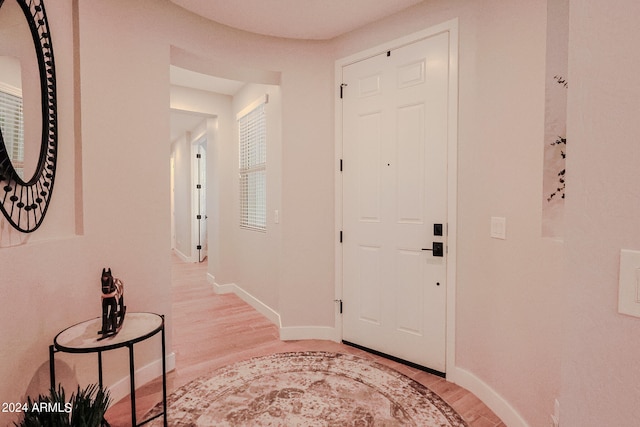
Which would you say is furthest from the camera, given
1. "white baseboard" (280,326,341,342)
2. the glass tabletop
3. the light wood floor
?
"white baseboard" (280,326,341,342)

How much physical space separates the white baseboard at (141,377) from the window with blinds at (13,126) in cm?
139

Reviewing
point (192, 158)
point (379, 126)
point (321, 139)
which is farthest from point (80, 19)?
point (192, 158)

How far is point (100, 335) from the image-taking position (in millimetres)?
1579

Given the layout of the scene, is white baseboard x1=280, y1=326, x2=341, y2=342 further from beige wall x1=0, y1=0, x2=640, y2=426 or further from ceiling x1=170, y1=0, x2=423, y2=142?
ceiling x1=170, y1=0, x2=423, y2=142

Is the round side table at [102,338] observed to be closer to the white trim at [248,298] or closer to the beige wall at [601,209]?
the white trim at [248,298]

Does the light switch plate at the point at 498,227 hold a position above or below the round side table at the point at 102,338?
above

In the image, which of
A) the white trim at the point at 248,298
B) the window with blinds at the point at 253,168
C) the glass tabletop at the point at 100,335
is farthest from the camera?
the window with blinds at the point at 253,168

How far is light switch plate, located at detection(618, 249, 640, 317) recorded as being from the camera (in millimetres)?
621

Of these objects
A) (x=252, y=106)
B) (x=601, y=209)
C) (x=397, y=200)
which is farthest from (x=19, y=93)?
(x=252, y=106)

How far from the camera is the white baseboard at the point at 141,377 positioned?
2102 mm

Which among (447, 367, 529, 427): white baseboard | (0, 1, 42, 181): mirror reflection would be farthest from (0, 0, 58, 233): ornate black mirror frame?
(447, 367, 529, 427): white baseboard

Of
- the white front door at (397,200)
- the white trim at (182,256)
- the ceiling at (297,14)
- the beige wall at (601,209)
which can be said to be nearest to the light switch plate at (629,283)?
the beige wall at (601,209)

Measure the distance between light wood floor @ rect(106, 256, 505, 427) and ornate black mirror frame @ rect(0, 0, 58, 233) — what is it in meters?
1.23

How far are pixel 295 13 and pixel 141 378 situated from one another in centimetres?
279
